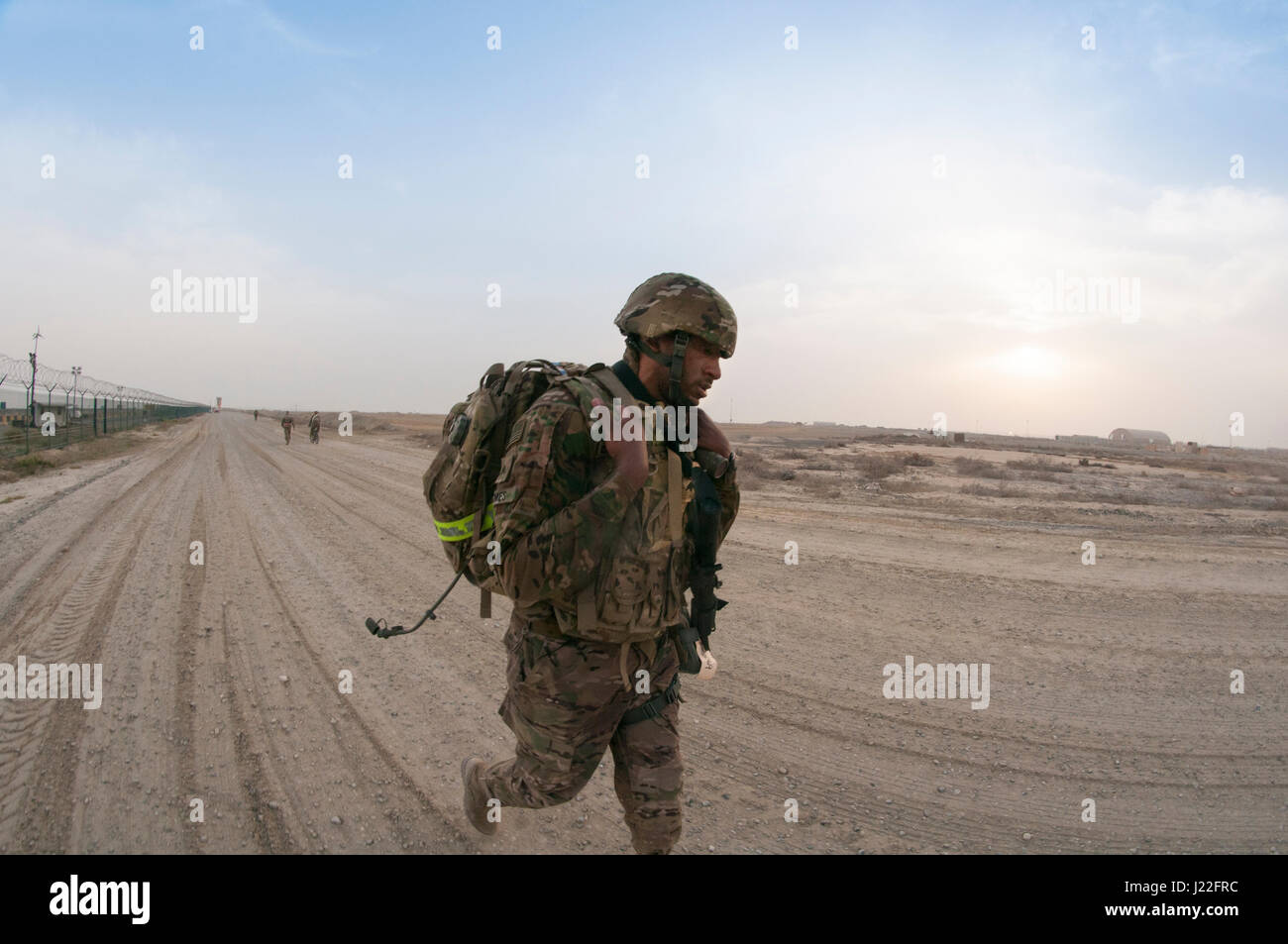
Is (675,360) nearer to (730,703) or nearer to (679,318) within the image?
(679,318)

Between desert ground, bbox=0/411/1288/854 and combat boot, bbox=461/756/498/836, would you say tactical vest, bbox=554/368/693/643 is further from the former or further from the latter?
desert ground, bbox=0/411/1288/854

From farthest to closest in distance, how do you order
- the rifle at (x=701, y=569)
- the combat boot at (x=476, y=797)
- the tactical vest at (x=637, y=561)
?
the combat boot at (x=476, y=797), the rifle at (x=701, y=569), the tactical vest at (x=637, y=561)

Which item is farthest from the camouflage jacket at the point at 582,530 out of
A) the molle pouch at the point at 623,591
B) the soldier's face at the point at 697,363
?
the soldier's face at the point at 697,363

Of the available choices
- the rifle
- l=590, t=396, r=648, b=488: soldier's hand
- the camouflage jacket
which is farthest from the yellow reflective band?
the rifle

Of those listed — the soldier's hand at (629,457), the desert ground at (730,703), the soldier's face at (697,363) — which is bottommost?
the desert ground at (730,703)

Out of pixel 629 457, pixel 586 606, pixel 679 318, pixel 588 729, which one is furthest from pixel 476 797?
pixel 679 318

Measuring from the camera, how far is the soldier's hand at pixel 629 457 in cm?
185

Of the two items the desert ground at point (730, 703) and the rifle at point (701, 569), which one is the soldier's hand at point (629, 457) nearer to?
the rifle at point (701, 569)

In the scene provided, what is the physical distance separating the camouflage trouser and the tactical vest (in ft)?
0.39

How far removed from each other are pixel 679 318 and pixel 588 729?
1398 mm

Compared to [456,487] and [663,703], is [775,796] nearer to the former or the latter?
[663,703]

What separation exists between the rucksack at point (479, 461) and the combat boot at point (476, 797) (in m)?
0.96

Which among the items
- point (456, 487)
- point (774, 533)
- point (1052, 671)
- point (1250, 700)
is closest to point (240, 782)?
point (456, 487)

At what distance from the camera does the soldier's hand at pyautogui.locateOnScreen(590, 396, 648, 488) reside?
1847 mm
